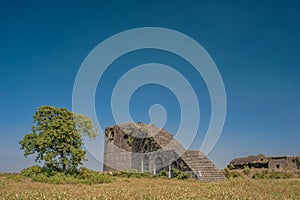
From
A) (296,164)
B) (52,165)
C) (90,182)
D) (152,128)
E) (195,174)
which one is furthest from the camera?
(296,164)

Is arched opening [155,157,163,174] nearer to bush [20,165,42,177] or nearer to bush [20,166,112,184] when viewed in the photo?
bush [20,166,112,184]

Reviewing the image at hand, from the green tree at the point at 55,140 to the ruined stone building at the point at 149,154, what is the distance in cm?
1165

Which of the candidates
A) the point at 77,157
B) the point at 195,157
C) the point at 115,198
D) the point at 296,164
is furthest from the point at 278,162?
the point at 115,198

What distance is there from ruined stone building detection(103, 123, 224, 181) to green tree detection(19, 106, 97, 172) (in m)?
11.7

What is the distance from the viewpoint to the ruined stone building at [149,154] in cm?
3362

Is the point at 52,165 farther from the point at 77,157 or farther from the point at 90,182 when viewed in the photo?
the point at 90,182

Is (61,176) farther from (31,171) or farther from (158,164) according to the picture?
(158,164)

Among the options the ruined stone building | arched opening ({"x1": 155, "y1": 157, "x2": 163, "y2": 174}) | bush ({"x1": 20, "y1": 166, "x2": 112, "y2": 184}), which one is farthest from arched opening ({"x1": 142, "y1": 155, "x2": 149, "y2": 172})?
bush ({"x1": 20, "y1": 166, "x2": 112, "y2": 184})

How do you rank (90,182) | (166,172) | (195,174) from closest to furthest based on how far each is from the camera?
(90,182) < (195,174) < (166,172)

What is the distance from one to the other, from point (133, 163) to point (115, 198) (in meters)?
30.3

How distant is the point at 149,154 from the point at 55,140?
14335 mm

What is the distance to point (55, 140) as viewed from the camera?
27562 mm

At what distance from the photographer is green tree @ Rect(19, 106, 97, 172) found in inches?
1058

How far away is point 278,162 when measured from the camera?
4847 cm
